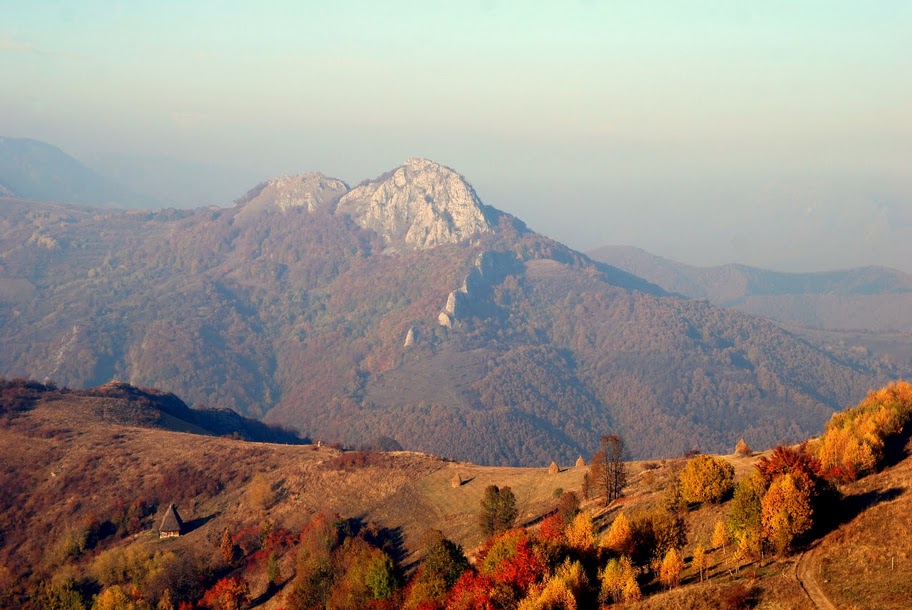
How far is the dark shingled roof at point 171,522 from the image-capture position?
95062 mm

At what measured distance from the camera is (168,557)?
8800 centimetres

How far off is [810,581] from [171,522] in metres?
75.6

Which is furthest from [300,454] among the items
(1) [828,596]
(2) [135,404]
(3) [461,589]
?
(1) [828,596]

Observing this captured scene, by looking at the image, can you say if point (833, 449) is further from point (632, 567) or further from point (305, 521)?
point (305, 521)

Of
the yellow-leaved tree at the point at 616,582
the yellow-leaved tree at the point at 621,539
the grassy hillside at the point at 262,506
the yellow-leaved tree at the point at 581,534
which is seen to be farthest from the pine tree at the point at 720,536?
the yellow-leaved tree at the point at 581,534

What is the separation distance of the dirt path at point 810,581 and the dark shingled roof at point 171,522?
73622mm

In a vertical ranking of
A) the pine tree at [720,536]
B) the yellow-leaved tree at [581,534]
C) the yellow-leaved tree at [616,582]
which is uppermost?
the pine tree at [720,536]

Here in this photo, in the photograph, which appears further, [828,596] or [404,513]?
[404,513]

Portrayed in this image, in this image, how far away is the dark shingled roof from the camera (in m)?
95.1

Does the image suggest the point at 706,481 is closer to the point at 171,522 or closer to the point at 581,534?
the point at 581,534

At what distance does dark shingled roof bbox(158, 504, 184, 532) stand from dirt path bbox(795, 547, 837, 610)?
73.6 meters

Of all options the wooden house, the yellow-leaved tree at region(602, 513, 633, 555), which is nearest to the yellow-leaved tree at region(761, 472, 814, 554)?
the yellow-leaved tree at region(602, 513, 633, 555)

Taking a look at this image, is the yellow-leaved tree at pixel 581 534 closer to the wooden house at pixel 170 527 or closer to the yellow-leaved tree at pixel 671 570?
the yellow-leaved tree at pixel 671 570

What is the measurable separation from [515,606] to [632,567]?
9.79 meters
